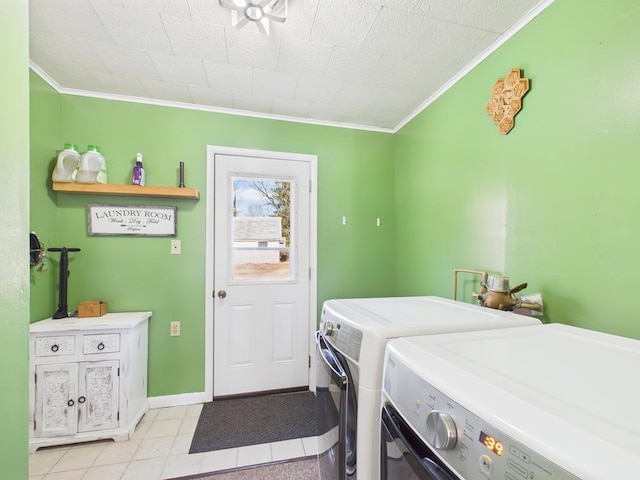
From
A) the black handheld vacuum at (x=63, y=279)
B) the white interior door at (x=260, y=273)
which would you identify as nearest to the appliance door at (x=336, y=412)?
the white interior door at (x=260, y=273)

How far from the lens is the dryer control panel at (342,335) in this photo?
0.99 metres

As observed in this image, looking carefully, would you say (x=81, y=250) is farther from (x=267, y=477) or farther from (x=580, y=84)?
(x=580, y=84)

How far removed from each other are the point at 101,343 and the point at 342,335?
1723 millimetres

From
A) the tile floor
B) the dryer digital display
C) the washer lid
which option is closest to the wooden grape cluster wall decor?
the washer lid

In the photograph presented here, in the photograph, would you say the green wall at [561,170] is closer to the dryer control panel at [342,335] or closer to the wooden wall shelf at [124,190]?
the dryer control panel at [342,335]

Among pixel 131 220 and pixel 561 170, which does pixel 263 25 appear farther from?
pixel 131 220

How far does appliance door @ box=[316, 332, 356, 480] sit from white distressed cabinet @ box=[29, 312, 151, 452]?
1418mm

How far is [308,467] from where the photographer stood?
1.67 m

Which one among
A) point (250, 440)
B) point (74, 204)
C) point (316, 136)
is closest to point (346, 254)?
point (316, 136)

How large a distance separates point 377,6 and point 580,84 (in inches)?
37.7

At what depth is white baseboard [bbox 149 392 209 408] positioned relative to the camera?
227cm

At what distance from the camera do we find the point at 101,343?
6.17 feet

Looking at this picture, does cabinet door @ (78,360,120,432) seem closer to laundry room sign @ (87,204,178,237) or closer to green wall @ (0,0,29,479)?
laundry room sign @ (87,204,178,237)

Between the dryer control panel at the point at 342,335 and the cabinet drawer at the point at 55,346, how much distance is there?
1.69 meters
